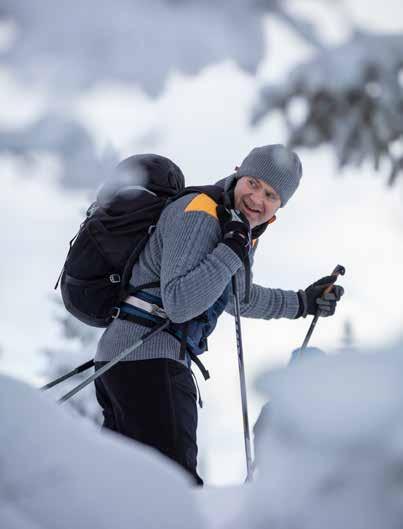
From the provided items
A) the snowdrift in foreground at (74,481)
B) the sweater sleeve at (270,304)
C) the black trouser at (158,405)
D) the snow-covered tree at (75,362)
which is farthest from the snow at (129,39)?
the snow-covered tree at (75,362)

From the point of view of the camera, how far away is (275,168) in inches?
141

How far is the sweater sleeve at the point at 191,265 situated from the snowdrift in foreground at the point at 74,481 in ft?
5.23

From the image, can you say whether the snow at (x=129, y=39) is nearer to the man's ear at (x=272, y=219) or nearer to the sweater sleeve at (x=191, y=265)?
the sweater sleeve at (x=191, y=265)

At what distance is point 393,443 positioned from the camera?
1379 mm

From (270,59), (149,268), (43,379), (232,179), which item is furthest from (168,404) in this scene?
(43,379)

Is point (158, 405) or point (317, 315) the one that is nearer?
point (158, 405)

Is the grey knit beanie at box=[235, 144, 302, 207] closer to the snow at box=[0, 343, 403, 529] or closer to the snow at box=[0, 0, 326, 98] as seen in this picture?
the snow at box=[0, 0, 326, 98]

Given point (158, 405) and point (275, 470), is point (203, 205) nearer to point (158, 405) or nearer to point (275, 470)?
point (158, 405)

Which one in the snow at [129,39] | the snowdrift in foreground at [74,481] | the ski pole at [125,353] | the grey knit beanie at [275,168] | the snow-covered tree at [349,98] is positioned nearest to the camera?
the snowdrift in foreground at [74,481]

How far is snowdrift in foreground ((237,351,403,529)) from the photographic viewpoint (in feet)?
4.52

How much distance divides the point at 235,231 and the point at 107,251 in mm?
634

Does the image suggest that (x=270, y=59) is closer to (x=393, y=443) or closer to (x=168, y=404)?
(x=168, y=404)

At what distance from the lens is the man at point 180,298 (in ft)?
10.3

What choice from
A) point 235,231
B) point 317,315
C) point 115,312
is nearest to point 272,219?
point 235,231
